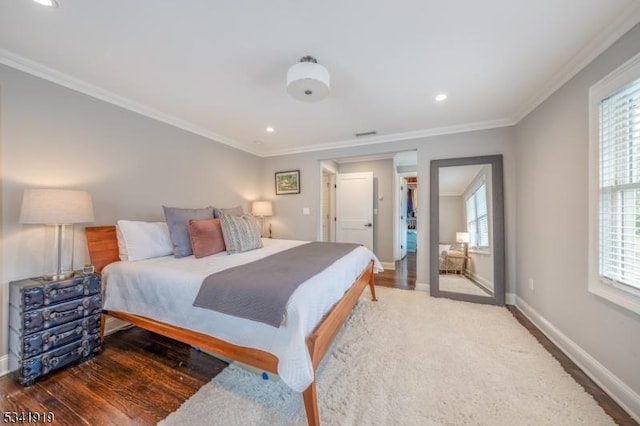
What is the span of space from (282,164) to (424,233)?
276cm

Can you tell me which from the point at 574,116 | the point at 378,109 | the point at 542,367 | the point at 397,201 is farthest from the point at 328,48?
the point at 397,201

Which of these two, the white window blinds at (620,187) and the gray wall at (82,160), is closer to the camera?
the white window blinds at (620,187)

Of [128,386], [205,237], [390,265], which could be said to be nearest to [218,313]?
[128,386]

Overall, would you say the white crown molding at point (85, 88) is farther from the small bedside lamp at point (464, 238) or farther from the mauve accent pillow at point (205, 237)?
the small bedside lamp at point (464, 238)

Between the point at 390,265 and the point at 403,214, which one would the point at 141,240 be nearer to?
the point at 390,265

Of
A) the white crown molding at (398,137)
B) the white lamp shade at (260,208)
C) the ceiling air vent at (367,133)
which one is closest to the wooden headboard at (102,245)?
the white lamp shade at (260,208)

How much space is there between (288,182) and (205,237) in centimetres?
225

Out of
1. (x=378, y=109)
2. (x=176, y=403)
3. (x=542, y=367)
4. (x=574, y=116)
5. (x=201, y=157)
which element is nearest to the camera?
(x=176, y=403)

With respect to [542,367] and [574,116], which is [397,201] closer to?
[574,116]

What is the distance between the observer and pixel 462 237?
3.29 metres

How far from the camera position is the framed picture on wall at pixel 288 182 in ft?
14.4

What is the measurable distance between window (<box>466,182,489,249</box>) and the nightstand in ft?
13.5

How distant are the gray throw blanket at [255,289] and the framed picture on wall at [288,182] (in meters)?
2.60

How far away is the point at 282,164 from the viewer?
453cm
